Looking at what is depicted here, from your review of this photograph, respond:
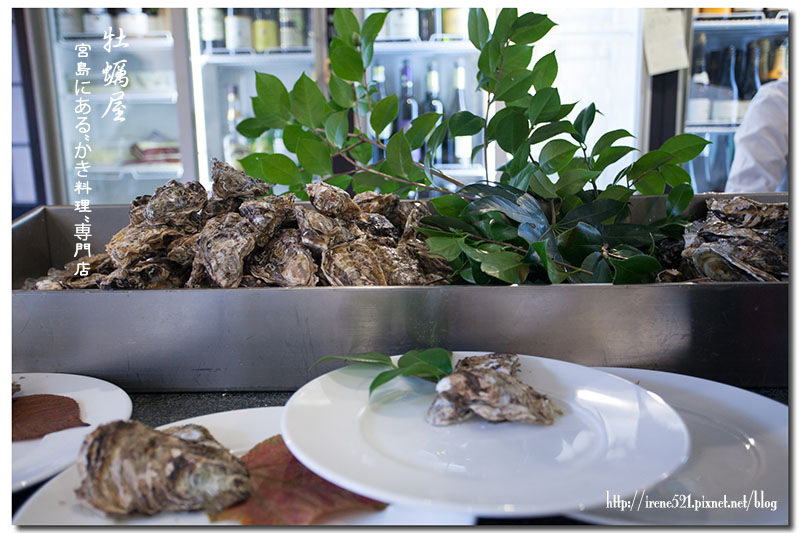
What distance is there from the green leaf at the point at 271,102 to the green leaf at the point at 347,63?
81mm

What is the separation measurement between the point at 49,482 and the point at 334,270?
0.35 m

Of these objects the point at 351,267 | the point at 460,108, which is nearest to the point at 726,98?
the point at 460,108

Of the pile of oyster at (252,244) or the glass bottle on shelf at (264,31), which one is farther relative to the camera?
the glass bottle on shelf at (264,31)

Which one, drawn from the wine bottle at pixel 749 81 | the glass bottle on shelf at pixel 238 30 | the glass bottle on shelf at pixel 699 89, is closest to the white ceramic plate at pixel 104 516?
the glass bottle on shelf at pixel 238 30

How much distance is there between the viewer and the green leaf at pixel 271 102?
0.91m

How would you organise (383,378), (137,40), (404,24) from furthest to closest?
1. (137,40)
2. (404,24)
3. (383,378)

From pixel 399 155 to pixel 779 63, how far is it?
2.61 meters

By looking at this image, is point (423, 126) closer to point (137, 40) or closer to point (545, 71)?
point (545, 71)

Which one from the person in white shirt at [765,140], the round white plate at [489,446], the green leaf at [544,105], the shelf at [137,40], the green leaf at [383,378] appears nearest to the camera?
the round white plate at [489,446]

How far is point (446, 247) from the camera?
2.53ft

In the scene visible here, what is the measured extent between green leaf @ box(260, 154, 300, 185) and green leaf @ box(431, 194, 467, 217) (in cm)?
20

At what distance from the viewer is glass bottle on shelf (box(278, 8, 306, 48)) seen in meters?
2.80

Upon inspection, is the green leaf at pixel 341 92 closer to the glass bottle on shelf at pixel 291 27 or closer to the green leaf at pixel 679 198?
the green leaf at pixel 679 198

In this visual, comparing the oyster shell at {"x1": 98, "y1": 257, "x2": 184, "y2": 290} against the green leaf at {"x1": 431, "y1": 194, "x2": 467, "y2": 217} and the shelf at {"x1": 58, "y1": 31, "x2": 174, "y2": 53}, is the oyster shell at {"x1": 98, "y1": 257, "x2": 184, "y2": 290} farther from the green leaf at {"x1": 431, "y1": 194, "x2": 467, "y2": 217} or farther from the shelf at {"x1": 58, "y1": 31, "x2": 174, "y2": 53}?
the shelf at {"x1": 58, "y1": 31, "x2": 174, "y2": 53}
